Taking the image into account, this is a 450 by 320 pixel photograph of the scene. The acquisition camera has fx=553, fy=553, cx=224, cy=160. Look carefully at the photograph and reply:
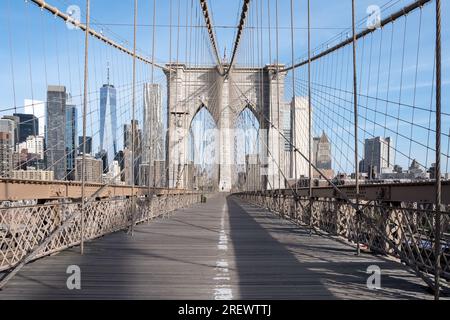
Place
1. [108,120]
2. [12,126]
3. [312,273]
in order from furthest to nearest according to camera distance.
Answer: [108,120], [12,126], [312,273]

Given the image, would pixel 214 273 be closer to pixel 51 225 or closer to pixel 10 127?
pixel 51 225

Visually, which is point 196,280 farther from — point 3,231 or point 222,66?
point 222,66

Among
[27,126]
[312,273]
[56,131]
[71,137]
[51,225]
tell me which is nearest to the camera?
[312,273]

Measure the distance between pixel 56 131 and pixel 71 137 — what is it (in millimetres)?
750

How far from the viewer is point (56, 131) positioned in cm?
1469

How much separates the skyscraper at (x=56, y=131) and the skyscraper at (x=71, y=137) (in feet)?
0.47

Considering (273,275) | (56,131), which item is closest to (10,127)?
(56,131)

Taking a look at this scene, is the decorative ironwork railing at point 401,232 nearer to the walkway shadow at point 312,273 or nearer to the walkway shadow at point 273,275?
the walkway shadow at point 312,273

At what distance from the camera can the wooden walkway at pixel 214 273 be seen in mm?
4738

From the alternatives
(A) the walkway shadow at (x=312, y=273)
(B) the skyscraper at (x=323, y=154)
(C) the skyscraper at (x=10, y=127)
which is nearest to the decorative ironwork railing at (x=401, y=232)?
(A) the walkway shadow at (x=312, y=273)

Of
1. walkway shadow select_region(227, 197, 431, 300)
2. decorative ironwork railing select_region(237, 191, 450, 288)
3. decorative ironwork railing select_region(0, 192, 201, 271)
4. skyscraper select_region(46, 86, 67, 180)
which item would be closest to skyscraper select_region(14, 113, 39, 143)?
skyscraper select_region(46, 86, 67, 180)

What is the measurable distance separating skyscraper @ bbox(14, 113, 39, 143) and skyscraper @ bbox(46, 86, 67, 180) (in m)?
0.69
